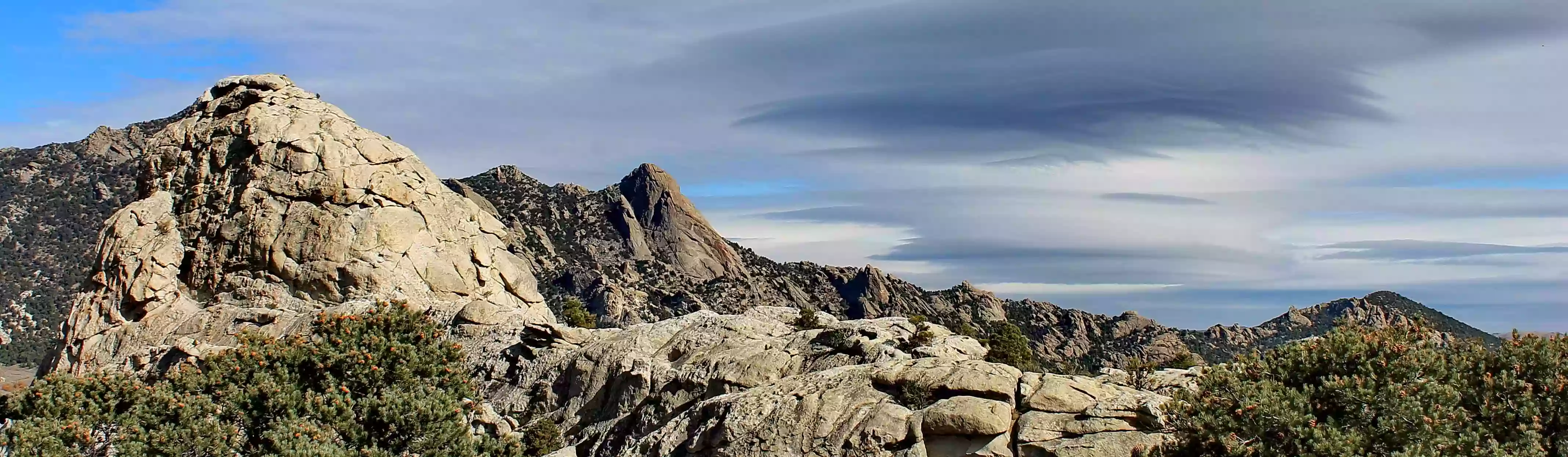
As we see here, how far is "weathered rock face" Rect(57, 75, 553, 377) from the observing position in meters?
42.3

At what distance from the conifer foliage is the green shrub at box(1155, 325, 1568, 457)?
19461 millimetres

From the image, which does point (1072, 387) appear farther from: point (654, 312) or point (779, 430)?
point (654, 312)

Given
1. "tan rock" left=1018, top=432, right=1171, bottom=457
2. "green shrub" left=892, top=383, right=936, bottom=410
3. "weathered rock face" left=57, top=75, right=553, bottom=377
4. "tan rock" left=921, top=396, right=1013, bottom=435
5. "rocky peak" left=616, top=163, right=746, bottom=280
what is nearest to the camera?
"tan rock" left=1018, top=432, right=1171, bottom=457

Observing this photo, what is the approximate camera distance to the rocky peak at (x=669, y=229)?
535ft

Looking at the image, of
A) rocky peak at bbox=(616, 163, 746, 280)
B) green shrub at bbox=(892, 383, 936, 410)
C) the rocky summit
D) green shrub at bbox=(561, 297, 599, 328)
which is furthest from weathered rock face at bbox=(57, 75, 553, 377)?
rocky peak at bbox=(616, 163, 746, 280)

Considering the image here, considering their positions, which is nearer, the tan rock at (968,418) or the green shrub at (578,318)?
the tan rock at (968,418)

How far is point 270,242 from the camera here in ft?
147

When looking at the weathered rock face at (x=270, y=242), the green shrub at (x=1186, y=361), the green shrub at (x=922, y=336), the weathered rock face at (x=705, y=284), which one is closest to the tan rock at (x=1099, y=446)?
the green shrub at (x=922, y=336)

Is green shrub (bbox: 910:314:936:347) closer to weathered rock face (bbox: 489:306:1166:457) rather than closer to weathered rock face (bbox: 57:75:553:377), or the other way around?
weathered rock face (bbox: 489:306:1166:457)

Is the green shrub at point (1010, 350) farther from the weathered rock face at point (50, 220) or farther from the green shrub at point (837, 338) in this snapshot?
the weathered rock face at point (50, 220)

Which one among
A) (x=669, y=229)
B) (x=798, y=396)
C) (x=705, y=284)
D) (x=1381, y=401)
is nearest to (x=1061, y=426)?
(x=1381, y=401)

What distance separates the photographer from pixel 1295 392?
70.2 feet

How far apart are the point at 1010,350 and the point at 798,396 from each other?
16.8 metres

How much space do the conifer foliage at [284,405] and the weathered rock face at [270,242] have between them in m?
11.9
